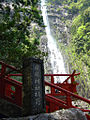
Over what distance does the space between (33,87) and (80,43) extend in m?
27.9

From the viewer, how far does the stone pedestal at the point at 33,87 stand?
2842 mm

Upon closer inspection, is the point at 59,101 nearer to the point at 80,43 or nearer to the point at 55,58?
the point at 55,58

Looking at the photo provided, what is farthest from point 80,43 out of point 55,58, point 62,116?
point 62,116

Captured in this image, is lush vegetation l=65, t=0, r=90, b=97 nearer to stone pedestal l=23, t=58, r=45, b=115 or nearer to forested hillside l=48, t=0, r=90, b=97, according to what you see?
forested hillside l=48, t=0, r=90, b=97

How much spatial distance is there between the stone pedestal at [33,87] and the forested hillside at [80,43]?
20359 mm

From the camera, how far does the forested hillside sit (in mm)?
24033

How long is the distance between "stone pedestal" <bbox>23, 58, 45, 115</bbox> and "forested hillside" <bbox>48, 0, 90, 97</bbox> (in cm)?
2036

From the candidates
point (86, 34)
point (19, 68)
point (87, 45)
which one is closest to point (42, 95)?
point (19, 68)

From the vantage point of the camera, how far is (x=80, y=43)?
29.0 metres

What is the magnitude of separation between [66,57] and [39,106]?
26846 mm

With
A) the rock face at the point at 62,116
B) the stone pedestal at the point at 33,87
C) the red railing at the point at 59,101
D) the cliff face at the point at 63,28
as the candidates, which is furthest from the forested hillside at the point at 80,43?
the stone pedestal at the point at 33,87

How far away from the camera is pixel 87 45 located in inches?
1053

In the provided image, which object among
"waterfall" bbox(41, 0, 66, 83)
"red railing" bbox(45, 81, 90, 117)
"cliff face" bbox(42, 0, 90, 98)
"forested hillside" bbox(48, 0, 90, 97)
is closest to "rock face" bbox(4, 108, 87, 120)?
"red railing" bbox(45, 81, 90, 117)

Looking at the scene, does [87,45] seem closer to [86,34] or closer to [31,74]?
[86,34]
